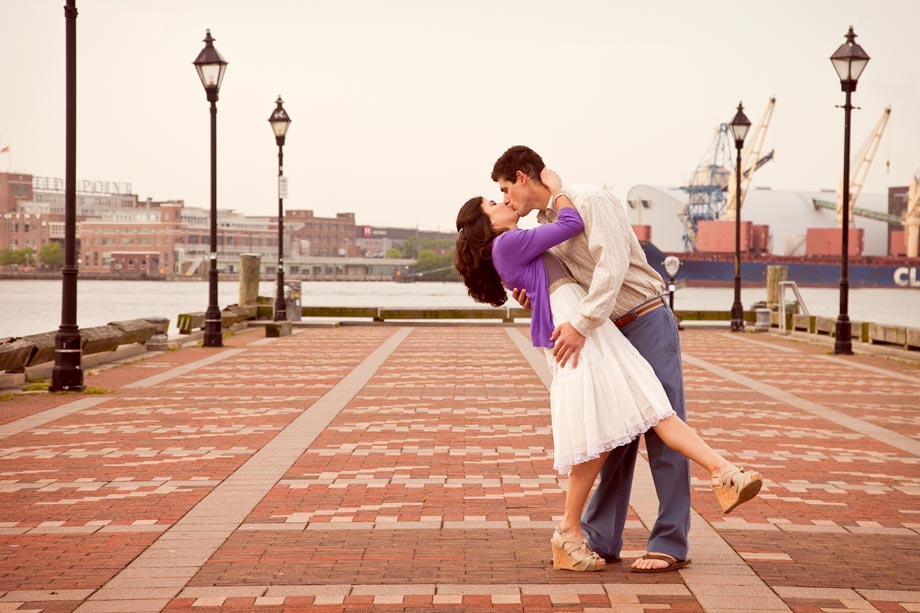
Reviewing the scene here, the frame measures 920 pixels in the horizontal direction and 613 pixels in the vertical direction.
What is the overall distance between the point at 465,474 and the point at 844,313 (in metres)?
14.8

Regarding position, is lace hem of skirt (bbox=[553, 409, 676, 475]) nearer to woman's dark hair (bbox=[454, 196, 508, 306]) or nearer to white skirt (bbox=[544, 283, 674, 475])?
white skirt (bbox=[544, 283, 674, 475])

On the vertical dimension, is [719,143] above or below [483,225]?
above

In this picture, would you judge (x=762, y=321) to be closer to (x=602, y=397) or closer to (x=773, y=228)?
(x=602, y=397)

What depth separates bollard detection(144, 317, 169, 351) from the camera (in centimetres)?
1975

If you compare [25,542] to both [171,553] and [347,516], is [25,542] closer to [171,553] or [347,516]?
[171,553]

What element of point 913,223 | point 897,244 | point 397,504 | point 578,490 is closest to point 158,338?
point 397,504

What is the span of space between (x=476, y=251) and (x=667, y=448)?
1.19m

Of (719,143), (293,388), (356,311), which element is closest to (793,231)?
(719,143)

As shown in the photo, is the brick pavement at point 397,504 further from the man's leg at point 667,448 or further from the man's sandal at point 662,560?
the man's leg at point 667,448

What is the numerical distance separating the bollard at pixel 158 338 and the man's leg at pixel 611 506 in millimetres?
15427

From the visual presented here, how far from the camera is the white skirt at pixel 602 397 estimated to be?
4898 mm

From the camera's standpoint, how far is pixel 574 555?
513 centimetres

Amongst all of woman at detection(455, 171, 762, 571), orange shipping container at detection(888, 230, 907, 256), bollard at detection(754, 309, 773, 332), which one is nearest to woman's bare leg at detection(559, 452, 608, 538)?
woman at detection(455, 171, 762, 571)

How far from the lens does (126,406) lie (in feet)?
38.5
